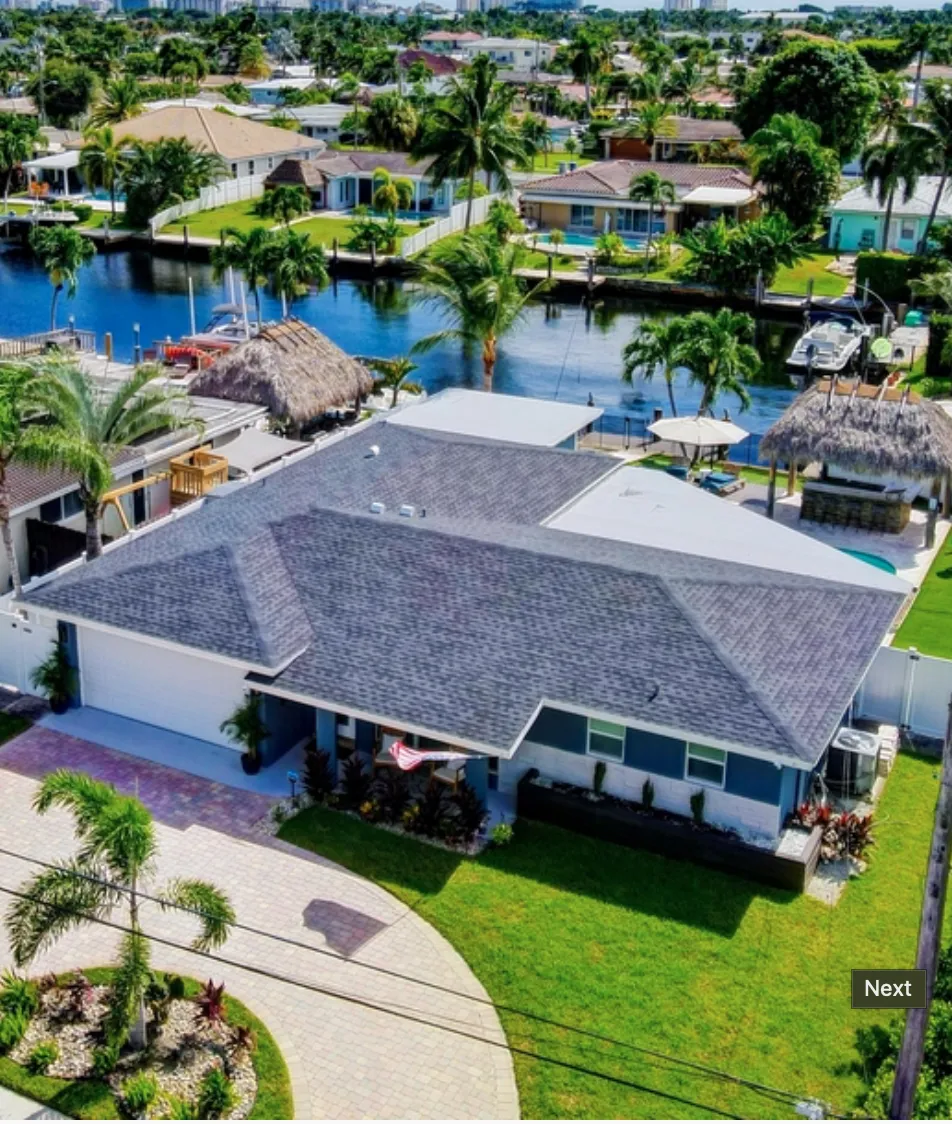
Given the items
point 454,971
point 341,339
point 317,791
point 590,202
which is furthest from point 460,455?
point 590,202

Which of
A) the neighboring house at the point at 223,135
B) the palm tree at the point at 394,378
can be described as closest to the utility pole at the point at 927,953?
the palm tree at the point at 394,378

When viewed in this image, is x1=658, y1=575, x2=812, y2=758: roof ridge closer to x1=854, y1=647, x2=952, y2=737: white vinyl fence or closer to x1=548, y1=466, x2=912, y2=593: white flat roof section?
x1=548, y1=466, x2=912, y2=593: white flat roof section

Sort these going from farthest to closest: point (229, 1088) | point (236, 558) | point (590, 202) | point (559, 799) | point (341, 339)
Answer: point (590, 202), point (341, 339), point (236, 558), point (559, 799), point (229, 1088)

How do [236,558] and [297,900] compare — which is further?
[236,558]

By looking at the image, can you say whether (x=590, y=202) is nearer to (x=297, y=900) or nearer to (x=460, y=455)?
(x=460, y=455)

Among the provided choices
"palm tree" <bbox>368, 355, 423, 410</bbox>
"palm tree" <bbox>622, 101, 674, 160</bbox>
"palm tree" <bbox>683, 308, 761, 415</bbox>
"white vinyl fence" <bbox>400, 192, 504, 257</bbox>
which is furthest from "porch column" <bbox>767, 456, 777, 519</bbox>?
"palm tree" <bbox>622, 101, 674, 160</bbox>

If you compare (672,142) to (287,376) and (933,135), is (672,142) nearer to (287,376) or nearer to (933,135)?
(933,135)

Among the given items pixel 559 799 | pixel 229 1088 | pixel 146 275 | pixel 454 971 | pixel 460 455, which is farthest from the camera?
pixel 146 275
